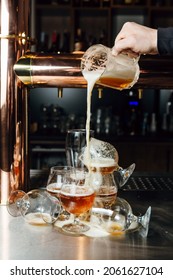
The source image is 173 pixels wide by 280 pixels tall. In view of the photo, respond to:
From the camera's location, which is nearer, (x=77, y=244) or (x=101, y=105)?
(x=77, y=244)

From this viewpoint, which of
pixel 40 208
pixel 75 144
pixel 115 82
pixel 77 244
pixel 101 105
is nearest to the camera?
pixel 77 244

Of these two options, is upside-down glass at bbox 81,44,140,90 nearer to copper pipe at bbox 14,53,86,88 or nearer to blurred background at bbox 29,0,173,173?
copper pipe at bbox 14,53,86,88

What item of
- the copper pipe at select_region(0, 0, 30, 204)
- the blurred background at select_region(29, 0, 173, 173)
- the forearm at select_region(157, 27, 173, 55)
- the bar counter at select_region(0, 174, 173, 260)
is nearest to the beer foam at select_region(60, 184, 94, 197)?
the bar counter at select_region(0, 174, 173, 260)

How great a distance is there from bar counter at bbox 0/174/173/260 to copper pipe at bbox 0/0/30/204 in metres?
0.17

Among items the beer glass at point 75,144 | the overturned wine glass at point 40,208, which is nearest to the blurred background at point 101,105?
the beer glass at point 75,144

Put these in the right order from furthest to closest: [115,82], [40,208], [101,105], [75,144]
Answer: [101,105]
[75,144]
[115,82]
[40,208]

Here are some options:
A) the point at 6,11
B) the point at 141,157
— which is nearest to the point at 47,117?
the point at 141,157

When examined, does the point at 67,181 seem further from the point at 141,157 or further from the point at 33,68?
the point at 141,157

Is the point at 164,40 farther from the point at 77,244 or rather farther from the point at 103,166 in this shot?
the point at 77,244

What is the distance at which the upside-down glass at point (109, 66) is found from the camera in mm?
1159

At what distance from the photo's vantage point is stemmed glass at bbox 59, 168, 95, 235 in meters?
1.03

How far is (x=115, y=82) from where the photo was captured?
3.98ft

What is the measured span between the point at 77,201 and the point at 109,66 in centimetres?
37

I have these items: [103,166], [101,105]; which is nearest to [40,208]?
[103,166]
